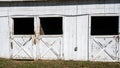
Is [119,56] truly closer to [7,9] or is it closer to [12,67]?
[12,67]

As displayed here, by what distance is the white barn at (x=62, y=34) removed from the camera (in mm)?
14016

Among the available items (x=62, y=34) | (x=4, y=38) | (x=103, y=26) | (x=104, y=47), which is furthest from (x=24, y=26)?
(x=104, y=47)

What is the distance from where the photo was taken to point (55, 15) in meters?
14.5

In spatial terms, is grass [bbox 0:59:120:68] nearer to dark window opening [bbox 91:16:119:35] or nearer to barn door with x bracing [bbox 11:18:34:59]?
barn door with x bracing [bbox 11:18:34:59]

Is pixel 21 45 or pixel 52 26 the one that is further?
pixel 52 26

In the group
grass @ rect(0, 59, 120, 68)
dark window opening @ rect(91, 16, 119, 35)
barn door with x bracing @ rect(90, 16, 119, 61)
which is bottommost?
grass @ rect(0, 59, 120, 68)

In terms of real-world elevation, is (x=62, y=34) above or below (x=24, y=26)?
below

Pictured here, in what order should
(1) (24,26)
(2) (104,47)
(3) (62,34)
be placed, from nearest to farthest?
1. (2) (104,47)
2. (3) (62,34)
3. (1) (24,26)

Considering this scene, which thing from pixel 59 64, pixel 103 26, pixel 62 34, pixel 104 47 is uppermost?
pixel 103 26

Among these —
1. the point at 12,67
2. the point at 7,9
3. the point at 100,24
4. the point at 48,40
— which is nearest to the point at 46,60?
the point at 48,40

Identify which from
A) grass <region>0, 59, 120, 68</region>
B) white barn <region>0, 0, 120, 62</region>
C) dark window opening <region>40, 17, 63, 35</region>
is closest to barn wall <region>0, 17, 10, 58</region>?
white barn <region>0, 0, 120, 62</region>

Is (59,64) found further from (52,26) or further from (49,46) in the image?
(52,26)

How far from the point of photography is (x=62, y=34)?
14.4 metres

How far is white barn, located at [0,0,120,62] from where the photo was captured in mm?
14016
